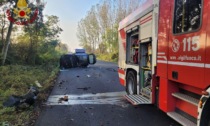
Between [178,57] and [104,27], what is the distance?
190 ft

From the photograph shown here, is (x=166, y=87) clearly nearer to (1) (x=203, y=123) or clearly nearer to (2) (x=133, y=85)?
(1) (x=203, y=123)

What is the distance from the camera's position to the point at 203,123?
163 inches

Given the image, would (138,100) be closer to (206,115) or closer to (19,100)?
(206,115)

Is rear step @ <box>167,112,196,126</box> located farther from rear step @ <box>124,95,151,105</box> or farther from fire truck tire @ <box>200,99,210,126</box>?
rear step @ <box>124,95,151,105</box>

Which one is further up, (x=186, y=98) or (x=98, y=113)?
(x=186, y=98)

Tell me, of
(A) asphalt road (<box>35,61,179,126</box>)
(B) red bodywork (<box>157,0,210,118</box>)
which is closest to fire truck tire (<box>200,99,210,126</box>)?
(B) red bodywork (<box>157,0,210,118</box>)

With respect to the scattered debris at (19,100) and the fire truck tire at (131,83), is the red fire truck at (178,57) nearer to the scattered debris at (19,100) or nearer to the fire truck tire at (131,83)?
the fire truck tire at (131,83)

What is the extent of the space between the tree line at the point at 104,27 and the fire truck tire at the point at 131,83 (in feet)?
116

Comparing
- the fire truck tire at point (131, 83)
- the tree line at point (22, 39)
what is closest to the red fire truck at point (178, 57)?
the fire truck tire at point (131, 83)

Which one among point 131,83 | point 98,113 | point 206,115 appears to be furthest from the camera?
point 131,83

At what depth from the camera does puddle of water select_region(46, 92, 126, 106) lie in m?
9.21

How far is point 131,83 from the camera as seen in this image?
30.5 ft

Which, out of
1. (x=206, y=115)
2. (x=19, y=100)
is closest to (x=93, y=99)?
(x=19, y=100)

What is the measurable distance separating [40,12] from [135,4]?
21650 millimetres
